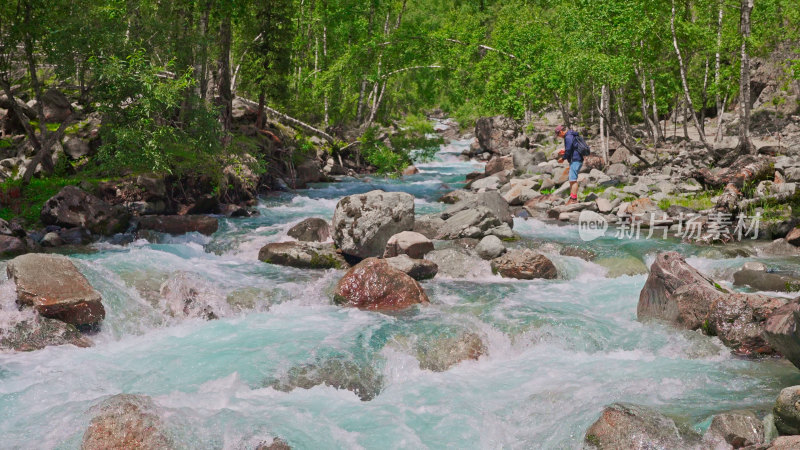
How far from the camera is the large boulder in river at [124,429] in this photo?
587 centimetres

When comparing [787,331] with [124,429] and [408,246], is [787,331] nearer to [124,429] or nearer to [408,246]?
[124,429]

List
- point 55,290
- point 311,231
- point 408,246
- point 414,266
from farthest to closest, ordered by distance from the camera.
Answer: point 311,231
point 408,246
point 414,266
point 55,290

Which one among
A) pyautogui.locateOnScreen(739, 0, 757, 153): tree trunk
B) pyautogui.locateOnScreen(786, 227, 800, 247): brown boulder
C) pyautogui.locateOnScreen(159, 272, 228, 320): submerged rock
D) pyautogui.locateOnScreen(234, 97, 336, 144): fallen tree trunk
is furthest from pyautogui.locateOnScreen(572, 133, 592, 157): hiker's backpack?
pyautogui.locateOnScreen(159, 272, 228, 320): submerged rock

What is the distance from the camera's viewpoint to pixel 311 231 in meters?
15.4

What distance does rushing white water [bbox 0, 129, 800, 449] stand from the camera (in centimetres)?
648

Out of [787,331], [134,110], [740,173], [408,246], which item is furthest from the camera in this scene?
[740,173]

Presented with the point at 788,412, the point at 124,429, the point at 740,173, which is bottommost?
the point at 124,429

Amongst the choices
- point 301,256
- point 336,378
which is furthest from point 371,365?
point 301,256

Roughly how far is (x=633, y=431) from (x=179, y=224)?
1306 cm

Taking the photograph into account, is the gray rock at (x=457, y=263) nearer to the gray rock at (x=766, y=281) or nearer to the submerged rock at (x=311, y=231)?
the submerged rock at (x=311, y=231)

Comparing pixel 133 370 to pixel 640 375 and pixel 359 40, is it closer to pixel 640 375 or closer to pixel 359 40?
pixel 640 375

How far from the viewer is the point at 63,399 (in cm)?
700

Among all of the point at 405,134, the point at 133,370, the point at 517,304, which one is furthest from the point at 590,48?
the point at 133,370

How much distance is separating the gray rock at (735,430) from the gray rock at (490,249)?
7.75 m
